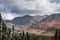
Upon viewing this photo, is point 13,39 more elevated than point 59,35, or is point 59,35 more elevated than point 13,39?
point 59,35

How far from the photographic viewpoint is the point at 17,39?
278 ft

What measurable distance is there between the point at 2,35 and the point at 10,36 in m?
4.93

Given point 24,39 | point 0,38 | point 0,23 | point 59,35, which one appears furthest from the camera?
point 24,39

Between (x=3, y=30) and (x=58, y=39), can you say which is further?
(x=3, y=30)

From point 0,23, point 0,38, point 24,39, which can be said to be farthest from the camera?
point 24,39

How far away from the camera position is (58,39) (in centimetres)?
6731

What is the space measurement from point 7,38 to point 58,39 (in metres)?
20.8

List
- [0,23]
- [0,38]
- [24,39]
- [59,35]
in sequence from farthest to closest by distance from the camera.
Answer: [24,39]
[0,23]
[0,38]
[59,35]

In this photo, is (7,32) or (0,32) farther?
(7,32)

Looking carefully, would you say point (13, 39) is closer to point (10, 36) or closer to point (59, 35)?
point (10, 36)

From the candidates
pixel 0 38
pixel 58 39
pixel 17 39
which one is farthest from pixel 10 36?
pixel 58 39

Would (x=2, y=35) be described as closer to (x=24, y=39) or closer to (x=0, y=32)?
(x=0, y=32)

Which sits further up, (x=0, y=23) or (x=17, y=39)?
(x=0, y=23)

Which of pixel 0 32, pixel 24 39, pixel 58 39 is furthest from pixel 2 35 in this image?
pixel 58 39
